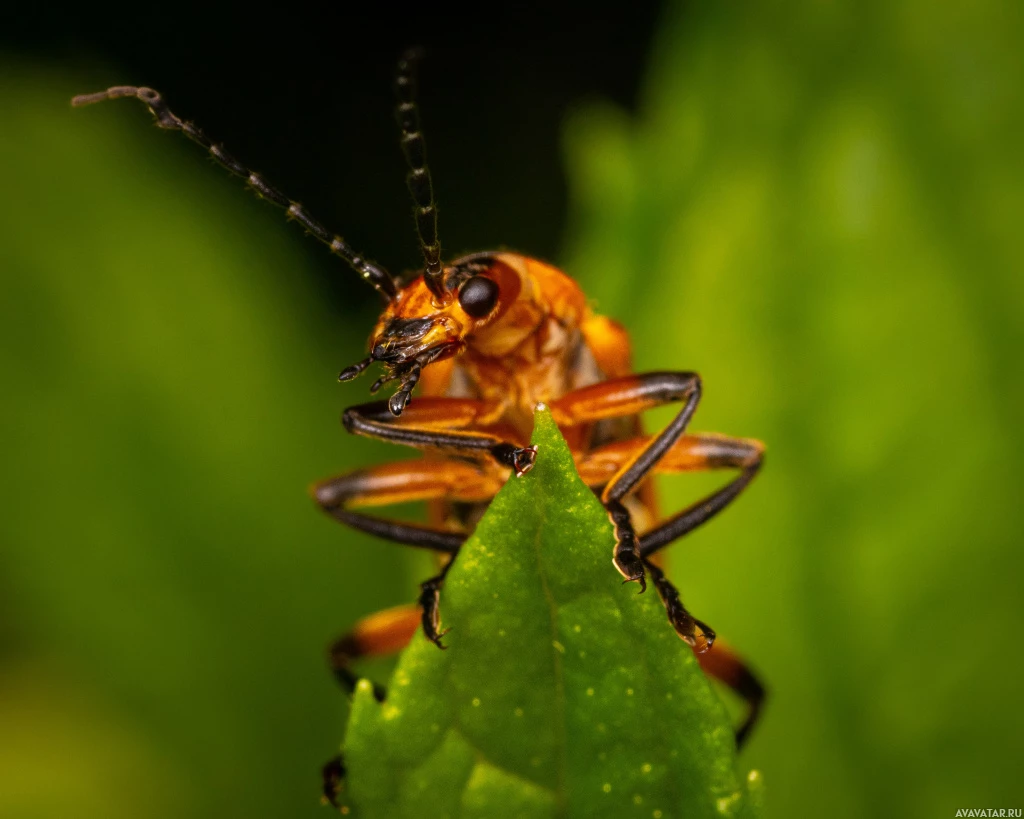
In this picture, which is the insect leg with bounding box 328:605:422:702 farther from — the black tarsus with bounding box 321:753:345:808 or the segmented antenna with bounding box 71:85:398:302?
the segmented antenna with bounding box 71:85:398:302

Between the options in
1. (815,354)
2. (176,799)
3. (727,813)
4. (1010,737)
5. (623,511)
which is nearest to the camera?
(727,813)

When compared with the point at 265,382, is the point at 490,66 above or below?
above

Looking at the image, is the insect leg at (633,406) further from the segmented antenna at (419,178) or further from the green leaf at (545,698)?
the green leaf at (545,698)

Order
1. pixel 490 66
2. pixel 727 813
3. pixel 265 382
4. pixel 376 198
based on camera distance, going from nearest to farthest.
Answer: pixel 727 813 < pixel 265 382 < pixel 376 198 < pixel 490 66

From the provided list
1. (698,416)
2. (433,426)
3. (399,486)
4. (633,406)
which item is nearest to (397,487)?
(399,486)

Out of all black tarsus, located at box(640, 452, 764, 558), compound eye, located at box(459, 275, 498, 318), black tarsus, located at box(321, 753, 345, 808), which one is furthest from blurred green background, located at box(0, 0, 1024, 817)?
black tarsus, located at box(321, 753, 345, 808)

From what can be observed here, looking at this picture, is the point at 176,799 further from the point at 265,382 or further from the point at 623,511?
the point at 623,511

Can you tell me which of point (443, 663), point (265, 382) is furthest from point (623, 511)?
A: point (265, 382)
